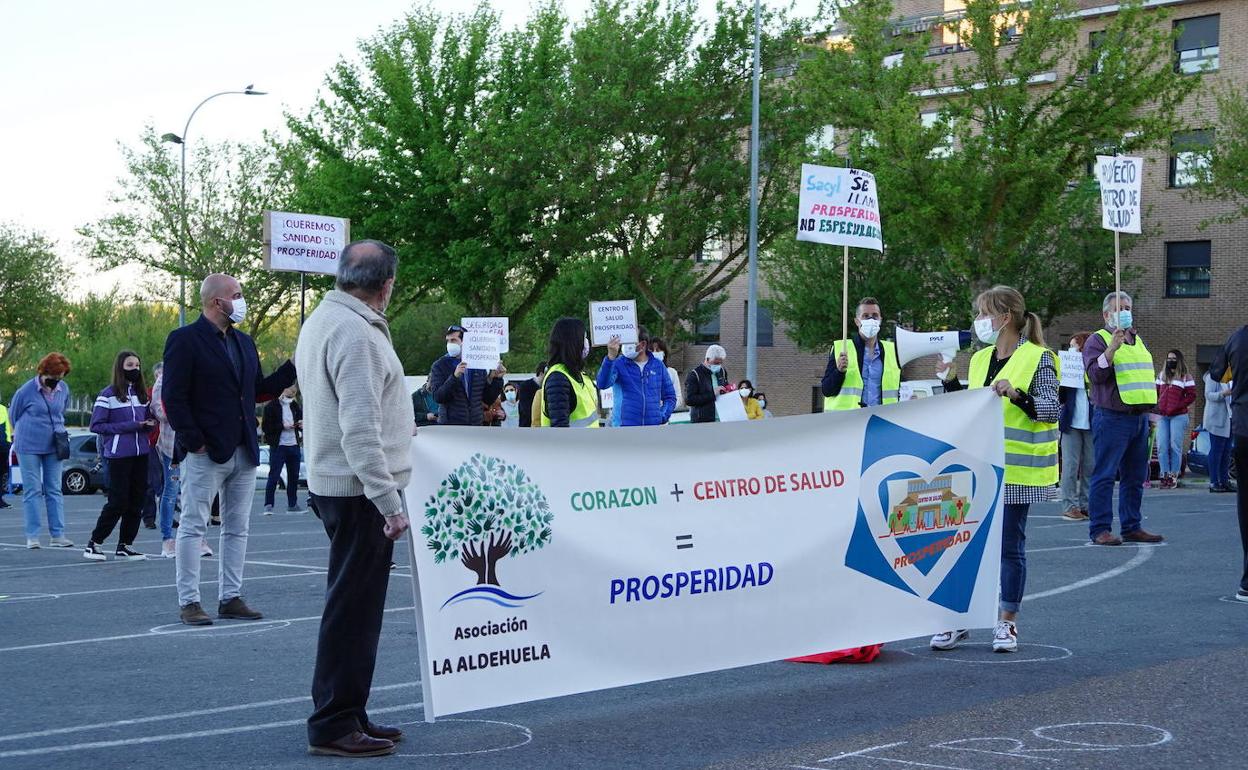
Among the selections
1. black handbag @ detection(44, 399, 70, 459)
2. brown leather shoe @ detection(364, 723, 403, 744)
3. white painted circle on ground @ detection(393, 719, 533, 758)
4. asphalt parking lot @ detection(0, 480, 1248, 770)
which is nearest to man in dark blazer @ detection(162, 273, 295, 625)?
asphalt parking lot @ detection(0, 480, 1248, 770)

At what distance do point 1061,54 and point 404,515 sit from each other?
31.3 metres

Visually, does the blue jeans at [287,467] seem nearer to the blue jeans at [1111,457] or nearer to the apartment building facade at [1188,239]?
the blue jeans at [1111,457]

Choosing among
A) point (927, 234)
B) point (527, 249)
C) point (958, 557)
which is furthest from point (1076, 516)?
point (527, 249)

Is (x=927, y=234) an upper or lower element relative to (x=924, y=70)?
lower

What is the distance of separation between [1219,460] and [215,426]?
57.2ft

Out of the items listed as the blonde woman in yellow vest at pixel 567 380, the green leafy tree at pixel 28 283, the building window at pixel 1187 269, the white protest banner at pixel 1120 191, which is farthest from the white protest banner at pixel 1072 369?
the green leafy tree at pixel 28 283

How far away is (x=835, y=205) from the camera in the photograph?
14383mm

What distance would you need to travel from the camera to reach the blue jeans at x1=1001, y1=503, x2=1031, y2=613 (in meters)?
8.00

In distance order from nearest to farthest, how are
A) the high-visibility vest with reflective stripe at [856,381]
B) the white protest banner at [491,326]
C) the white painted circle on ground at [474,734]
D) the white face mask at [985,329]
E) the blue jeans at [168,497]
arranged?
the white painted circle on ground at [474,734], the white face mask at [985,329], the high-visibility vest with reflective stripe at [856,381], the blue jeans at [168,497], the white protest banner at [491,326]

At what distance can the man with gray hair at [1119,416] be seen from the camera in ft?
43.1

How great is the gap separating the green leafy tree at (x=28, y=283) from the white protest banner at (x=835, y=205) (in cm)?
5209

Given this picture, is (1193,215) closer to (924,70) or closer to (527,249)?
(924,70)

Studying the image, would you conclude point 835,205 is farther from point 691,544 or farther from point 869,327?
point 691,544

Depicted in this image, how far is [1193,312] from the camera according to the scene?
4622 centimetres
